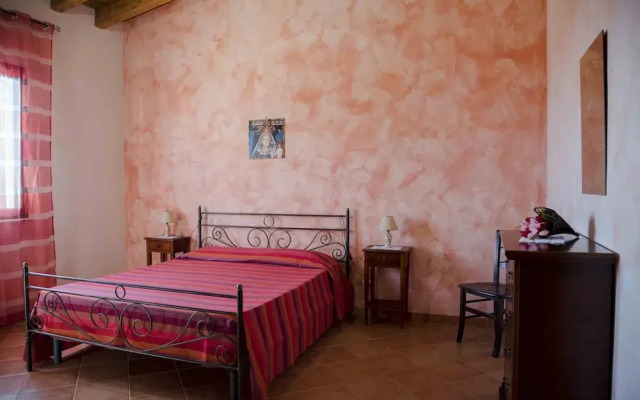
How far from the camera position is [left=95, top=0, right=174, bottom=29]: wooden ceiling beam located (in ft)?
16.8

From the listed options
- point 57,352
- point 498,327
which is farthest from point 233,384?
point 498,327

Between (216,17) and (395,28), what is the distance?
6.75 ft

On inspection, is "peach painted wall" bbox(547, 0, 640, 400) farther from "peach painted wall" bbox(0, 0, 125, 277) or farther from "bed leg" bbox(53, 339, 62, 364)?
"peach painted wall" bbox(0, 0, 125, 277)

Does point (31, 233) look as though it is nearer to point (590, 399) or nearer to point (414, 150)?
point (414, 150)

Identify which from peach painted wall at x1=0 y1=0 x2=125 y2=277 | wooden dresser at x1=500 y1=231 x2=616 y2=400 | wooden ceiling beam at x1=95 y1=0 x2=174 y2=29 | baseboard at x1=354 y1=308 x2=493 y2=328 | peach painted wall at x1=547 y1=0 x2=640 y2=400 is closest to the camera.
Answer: peach painted wall at x1=547 y1=0 x2=640 y2=400

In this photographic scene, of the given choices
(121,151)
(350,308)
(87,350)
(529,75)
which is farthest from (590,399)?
(121,151)

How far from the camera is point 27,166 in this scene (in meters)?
4.53

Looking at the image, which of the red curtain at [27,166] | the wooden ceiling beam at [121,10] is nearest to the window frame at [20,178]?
the red curtain at [27,166]

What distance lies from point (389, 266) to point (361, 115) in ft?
5.03

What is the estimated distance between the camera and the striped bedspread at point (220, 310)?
282 centimetres

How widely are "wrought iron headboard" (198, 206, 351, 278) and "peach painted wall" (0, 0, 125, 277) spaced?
1172mm

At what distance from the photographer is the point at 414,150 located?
4531 millimetres

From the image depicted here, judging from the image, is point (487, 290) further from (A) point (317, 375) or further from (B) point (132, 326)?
(B) point (132, 326)

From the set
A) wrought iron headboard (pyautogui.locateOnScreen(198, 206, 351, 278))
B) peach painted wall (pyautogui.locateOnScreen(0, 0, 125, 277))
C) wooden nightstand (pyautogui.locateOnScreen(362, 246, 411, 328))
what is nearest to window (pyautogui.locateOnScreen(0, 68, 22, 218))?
peach painted wall (pyautogui.locateOnScreen(0, 0, 125, 277))
